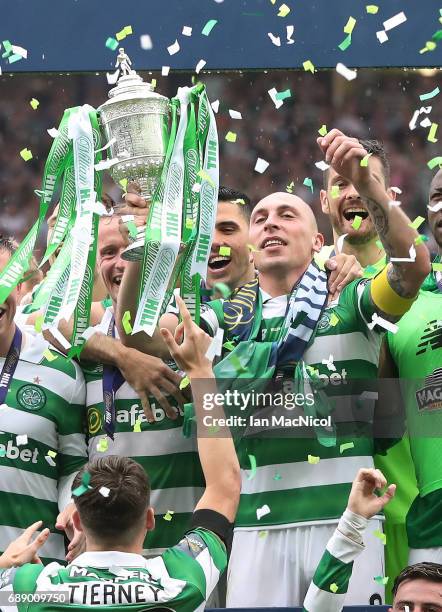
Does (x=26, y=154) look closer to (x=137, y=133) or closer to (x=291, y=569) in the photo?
(x=137, y=133)

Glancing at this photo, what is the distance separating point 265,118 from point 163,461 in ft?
5.43

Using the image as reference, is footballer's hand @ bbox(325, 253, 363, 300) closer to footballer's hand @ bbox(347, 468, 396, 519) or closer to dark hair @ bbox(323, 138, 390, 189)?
dark hair @ bbox(323, 138, 390, 189)

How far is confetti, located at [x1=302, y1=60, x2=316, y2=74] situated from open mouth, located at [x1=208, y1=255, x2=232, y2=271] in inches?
32.2

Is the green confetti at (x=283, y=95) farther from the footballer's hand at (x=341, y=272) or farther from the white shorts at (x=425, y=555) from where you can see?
the white shorts at (x=425, y=555)

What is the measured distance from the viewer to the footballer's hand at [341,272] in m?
4.34

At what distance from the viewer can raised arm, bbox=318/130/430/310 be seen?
13.2 ft

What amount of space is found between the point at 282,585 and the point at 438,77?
219 centimetres

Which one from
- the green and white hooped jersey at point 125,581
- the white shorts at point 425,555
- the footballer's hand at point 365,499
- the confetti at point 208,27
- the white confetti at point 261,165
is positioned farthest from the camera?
the confetti at point 208,27

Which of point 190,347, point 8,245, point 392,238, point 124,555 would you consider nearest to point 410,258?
point 392,238

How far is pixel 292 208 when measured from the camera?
462cm

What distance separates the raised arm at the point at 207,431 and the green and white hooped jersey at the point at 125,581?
0.12 metres

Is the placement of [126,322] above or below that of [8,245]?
below

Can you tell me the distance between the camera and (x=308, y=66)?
17.1 ft

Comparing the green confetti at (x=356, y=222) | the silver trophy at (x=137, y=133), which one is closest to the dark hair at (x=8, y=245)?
the silver trophy at (x=137, y=133)
